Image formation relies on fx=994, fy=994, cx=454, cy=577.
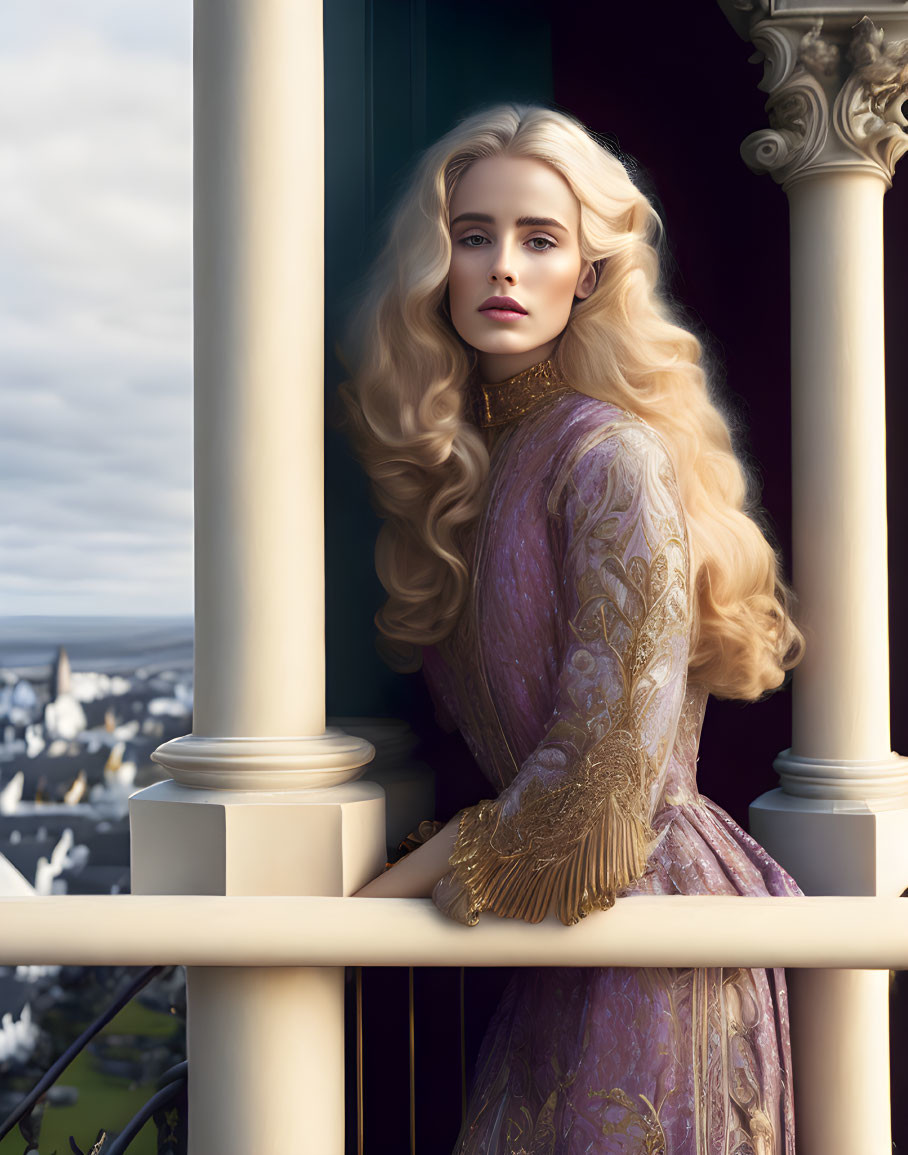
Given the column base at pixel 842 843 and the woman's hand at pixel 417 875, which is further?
the column base at pixel 842 843

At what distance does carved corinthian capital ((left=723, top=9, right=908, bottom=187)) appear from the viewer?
167cm

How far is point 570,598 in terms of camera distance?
148cm

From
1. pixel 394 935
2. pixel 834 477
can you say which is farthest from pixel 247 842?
pixel 834 477

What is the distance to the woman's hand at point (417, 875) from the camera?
1.48 metres

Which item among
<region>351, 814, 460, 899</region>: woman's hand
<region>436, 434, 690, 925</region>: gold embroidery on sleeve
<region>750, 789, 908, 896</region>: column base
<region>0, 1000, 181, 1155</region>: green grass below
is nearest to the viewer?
<region>436, 434, 690, 925</region>: gold embroidery on sleeve

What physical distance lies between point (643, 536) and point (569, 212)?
0.53 m

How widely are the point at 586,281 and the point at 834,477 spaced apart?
538 millimetres

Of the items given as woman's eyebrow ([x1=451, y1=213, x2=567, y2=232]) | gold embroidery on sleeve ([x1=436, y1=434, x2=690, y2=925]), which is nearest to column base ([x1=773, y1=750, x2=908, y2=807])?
gold embroidery on sleeve ([x1=436, y1=434, x2=690, y2=925])

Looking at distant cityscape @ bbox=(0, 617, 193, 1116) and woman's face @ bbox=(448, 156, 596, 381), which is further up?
woman's face @ bbox=(448, 156, 596, 381)

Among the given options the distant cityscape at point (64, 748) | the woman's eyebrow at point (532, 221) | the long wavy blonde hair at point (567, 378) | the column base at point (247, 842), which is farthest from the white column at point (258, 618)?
the distant cityscape at point (64, 748)

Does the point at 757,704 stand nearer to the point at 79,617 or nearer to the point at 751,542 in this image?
the point at 751,542

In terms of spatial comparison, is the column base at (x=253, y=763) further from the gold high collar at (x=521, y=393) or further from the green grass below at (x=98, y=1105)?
the green grass below at (x=98, y=1105)

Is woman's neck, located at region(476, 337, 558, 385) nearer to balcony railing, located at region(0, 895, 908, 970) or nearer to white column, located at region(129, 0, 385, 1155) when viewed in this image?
white column, located at region(129, 0, 385, 1155)

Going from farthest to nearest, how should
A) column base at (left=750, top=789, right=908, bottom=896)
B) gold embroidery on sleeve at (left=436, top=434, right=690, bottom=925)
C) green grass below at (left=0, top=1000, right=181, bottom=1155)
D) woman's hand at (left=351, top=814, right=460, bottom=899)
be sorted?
green grass below at (left=0, top=1000, right=181, bottom=1155)
column base at (left=750, top=789, right=908, bottom=896)
woman's hand at (left=351, top=814, right=460, bottom=899)
gold embroidery on sleeve at (left=436, top=434, right=690, bottom=925)
